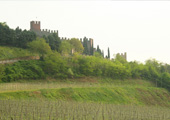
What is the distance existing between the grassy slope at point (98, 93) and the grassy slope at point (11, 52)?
13857mm

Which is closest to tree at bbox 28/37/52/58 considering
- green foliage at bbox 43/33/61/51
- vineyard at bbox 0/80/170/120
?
green foliage at bbox 43/33/61/51

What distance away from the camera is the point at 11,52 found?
63000mm

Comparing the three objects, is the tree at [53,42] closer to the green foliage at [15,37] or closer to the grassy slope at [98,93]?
the green foliage at [15,37]

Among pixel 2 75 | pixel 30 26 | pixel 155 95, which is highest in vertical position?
pixel 30 26

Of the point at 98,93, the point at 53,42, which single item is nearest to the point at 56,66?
the point at 98,93

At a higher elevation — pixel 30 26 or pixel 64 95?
pixel 30 26

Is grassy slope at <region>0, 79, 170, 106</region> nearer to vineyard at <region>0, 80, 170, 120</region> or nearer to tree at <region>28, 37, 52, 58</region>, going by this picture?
vineyard at <region>0, 80, 170, 120</region>

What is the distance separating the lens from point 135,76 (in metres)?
77.8

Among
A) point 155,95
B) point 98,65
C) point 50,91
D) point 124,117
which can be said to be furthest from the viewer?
point 98,65

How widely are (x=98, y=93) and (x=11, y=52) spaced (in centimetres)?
2346

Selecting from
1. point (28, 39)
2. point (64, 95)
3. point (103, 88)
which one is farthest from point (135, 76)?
point (64, 95)

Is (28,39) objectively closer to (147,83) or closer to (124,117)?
(147,83)

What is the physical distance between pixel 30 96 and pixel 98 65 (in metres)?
32.0

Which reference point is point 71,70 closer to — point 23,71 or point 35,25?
point 23,71
